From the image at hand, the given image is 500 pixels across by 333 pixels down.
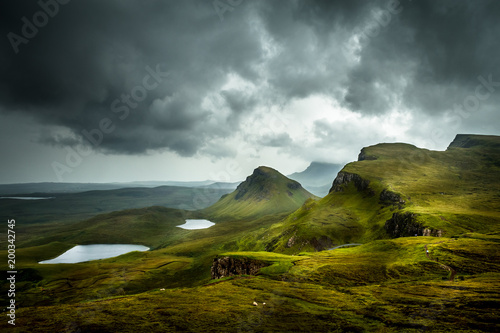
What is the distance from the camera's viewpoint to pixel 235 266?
91.9 metres

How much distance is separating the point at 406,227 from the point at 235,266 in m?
114

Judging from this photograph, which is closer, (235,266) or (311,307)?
(311,307)

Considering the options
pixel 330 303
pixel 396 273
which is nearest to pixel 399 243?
pixel 396 273

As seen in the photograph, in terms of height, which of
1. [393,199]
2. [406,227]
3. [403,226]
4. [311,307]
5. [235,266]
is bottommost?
[235,266]

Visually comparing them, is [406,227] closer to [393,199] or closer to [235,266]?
[393,199]

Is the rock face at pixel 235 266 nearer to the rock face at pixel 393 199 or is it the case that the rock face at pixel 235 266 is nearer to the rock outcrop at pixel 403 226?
the rock outcrop at pixel 403 226

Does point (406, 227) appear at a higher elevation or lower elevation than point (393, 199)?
lower

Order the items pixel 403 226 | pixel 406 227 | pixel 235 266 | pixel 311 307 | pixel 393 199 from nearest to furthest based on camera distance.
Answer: pixel 311 307, pixel 235 266, pixel 406 227, pixel 403 226, pixel 393 199

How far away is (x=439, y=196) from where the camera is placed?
614 ft

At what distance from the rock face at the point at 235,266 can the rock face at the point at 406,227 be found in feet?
322

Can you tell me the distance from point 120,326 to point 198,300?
14623 millimetres

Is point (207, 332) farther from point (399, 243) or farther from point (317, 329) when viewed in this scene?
point (399, 243)

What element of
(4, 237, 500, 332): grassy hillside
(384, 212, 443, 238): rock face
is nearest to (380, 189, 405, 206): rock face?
(384, 212, 443, 238): rock face

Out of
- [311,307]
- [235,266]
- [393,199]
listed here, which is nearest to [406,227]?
[393,199]
